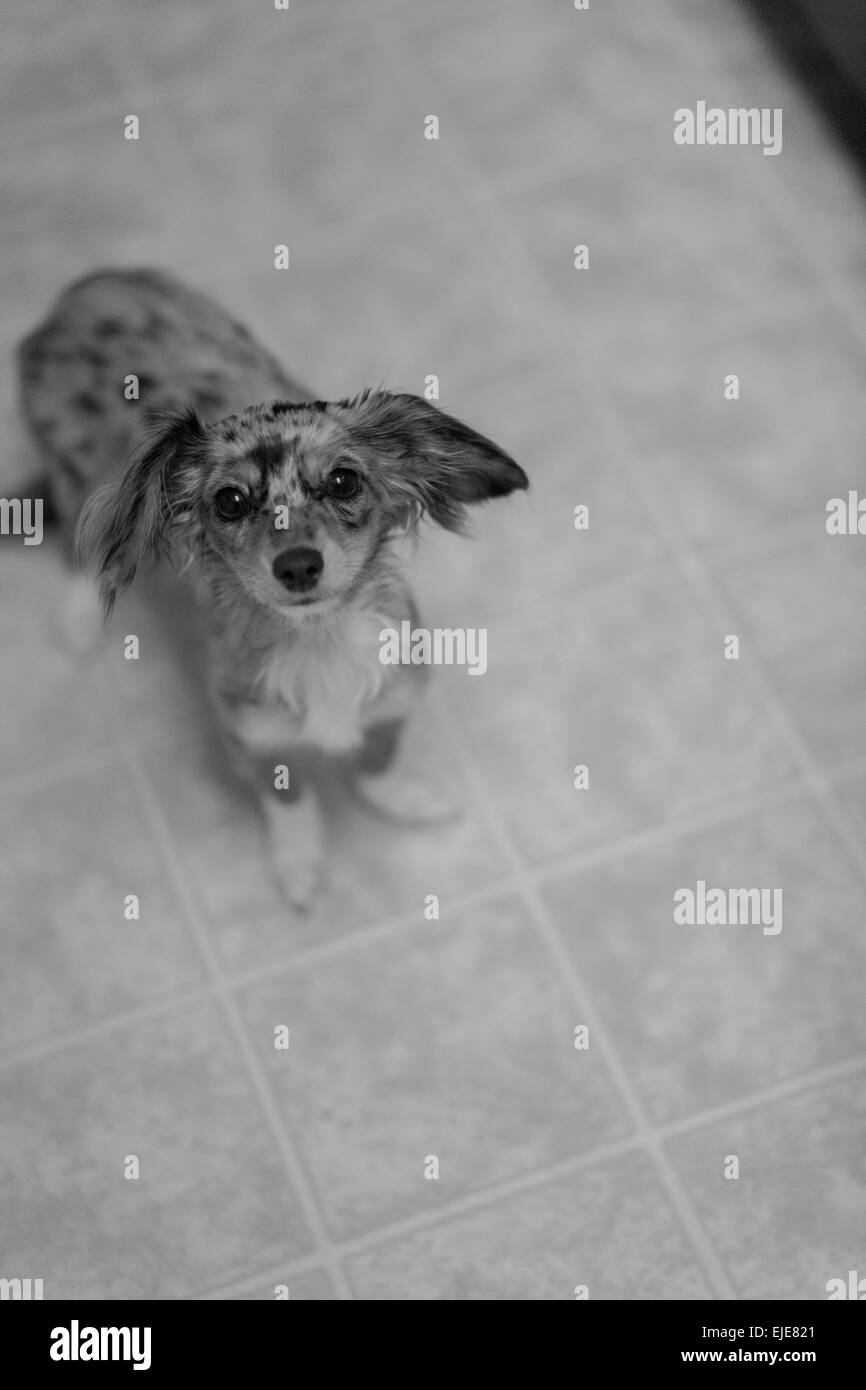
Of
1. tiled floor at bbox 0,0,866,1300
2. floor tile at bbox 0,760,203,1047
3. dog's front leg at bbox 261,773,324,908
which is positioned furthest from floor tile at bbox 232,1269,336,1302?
dog's front leg at bbox 261,773,324,908

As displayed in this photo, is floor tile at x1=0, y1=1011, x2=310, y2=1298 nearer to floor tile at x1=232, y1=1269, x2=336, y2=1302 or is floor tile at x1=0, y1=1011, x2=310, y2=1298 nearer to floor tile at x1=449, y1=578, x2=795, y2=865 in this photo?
floor tile at x1=232, y1=1269, x2=336, y2=1302

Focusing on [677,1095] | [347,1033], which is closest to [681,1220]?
[677,1095]

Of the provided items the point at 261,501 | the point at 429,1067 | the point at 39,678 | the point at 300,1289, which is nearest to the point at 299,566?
the point at 261,501

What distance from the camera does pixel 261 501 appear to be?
103 inches

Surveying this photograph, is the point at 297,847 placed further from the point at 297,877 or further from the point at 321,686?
the point at 321,686

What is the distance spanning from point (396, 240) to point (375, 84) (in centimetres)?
67

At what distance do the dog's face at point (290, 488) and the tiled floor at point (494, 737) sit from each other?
97 cm

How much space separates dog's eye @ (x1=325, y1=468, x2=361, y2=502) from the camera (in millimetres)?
2617

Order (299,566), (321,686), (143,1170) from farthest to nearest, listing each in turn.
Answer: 1. (143,1170)
2. (321,686)
3. (299,566)

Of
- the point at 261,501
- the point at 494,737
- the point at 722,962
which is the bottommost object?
the point at 722,962

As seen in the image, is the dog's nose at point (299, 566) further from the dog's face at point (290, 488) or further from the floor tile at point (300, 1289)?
the floor tile at point (300, 1289)

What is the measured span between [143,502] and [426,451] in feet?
1.73
